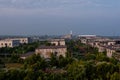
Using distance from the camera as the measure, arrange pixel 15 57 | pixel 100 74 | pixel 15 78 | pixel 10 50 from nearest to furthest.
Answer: pixel 15 78, pixel 100 74, pixel 15 57, pixel 10 50

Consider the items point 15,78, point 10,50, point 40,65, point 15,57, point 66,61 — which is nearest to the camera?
point 15,78

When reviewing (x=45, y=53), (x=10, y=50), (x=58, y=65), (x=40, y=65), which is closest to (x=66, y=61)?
(x=58, y=65)

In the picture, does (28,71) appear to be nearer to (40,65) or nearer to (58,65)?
(40,65)

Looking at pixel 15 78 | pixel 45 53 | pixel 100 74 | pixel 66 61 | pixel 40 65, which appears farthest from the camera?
pixel 45 53

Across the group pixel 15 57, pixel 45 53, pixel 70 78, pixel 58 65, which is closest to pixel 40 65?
pixel 58 65

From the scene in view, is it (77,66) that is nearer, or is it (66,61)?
(77,66)

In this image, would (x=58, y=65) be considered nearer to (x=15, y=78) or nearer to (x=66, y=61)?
(x=66, y=61)

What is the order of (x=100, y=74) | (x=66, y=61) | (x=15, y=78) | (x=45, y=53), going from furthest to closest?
(x=45, y=53), (x=66, y=61), (x=100, y=74), (x=15, y=78)

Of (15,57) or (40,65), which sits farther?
(15,57)
